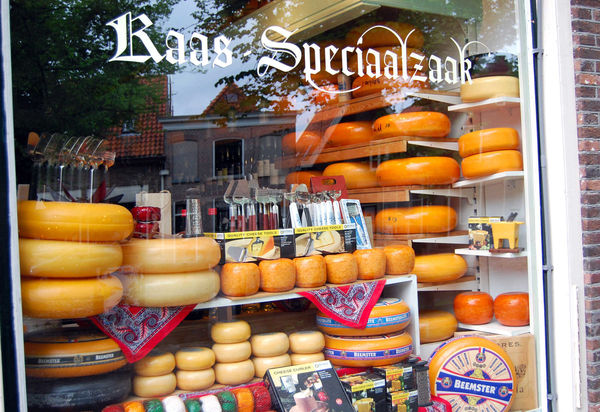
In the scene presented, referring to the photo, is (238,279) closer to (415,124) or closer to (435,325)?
(435,325)

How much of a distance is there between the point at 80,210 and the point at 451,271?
215 cm

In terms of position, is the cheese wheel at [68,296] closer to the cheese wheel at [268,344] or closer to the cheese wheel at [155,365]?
the cheese wheel at [155,365]

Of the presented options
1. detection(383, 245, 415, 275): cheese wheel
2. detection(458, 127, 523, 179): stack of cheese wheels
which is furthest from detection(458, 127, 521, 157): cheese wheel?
detection(383, 245, 415, 275): cheese wheel

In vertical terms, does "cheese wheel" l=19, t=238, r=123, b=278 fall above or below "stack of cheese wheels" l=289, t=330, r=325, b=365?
above

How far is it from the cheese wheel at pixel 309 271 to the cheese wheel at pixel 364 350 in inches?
11.9

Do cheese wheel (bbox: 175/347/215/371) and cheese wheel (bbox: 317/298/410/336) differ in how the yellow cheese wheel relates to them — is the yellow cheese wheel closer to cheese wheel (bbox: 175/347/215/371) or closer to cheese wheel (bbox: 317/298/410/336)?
cheese wheel (bbox: 317/298/410/336)

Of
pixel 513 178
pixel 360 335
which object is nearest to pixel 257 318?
pixel 360 335

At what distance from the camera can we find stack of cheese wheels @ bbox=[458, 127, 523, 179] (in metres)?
3.23

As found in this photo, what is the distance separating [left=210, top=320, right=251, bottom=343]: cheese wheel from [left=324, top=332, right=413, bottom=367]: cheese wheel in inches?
18.3

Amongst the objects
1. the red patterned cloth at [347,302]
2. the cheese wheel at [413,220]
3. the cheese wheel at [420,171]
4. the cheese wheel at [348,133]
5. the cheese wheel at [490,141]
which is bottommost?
the red patterned cloth at [347,302]

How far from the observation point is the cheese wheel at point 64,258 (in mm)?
2018

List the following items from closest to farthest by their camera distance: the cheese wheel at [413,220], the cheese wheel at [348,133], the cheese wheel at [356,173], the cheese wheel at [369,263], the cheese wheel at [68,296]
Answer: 1. the cheese wheel at [68,296]
2. the cheese wheel at [369,263]
3. the cheese wheel at [413,220]
4. the cheese wheel at [356,173]
5. the cheese wheel at [348,133]

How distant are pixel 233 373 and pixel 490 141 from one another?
6.42ft

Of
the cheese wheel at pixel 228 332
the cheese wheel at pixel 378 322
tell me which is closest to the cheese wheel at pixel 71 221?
the cheese wheel at pixel 228 332
